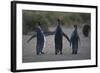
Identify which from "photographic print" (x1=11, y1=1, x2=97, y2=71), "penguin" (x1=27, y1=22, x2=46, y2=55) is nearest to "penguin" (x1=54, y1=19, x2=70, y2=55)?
"photographic print" (x1=11, y1=1, x2=97, y2=71)

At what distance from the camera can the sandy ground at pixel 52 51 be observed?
148cm

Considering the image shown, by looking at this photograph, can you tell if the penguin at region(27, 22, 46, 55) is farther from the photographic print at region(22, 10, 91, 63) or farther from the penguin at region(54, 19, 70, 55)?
the penguin at region(54, 19, 70, 55)

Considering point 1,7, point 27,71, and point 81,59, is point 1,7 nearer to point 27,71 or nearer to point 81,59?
point 27,71

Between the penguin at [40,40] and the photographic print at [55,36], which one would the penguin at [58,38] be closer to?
the photographic print at [55,36]

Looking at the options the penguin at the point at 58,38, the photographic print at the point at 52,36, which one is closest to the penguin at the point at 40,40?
the photographic print at the point at 52,36

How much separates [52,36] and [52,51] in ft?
0.37

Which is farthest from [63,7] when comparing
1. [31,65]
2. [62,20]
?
[31,65]

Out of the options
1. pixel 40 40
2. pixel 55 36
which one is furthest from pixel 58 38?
pixel 40 40

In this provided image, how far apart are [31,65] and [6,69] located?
0.18m

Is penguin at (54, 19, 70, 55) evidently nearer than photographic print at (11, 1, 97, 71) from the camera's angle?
No

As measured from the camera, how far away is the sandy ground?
4.86 ft

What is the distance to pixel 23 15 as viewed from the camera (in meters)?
1.47

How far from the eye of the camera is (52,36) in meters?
1.56

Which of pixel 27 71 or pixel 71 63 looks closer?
pixel 27 71
